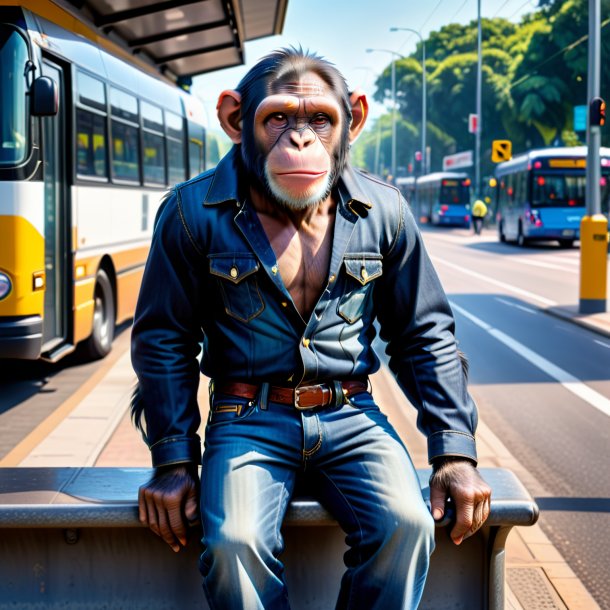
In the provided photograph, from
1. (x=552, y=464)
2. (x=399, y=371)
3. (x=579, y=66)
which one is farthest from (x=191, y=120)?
(x=579, y=66)

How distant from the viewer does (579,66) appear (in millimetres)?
48156

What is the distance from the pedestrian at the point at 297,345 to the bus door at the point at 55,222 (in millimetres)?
6013

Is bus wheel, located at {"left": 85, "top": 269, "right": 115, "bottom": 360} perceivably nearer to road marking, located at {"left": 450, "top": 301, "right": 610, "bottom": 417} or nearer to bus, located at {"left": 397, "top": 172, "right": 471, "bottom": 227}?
road marking, located at {"left": 450, "top": 301, "right": 610, "bottom": 417}

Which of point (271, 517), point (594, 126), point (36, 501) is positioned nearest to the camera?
point (271, 517)

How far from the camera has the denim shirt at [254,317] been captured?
296cm

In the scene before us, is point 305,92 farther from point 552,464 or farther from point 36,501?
point 552,464

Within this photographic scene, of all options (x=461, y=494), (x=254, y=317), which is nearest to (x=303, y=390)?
(x=254, y=317)

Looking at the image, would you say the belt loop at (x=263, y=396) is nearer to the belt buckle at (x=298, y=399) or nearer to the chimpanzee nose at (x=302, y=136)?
the belt buckle at (x=298, y=399)

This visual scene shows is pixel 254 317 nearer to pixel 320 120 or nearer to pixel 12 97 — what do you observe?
pixel 320 120

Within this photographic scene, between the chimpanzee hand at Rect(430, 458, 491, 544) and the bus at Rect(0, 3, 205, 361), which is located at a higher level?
the bus at Rect(0, 3, 205, 361)

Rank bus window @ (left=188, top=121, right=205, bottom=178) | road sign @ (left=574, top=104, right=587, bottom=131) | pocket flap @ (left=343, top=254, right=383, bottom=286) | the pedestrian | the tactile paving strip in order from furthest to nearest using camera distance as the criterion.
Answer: road sign @ (left=574, top=104, right=587, bottom=131), bus window @ (left=188, top=121, right=205, bottom=178), the tactile paving strip, pocket flap @ (left=343, top=254, right=383, bottom=286), the pedestrian

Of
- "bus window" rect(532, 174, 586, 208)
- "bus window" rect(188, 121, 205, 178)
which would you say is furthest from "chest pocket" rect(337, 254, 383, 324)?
"bus window" rect(532, 174, 586, 208)

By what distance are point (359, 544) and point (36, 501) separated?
0.90 meters

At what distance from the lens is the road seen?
551 cm
